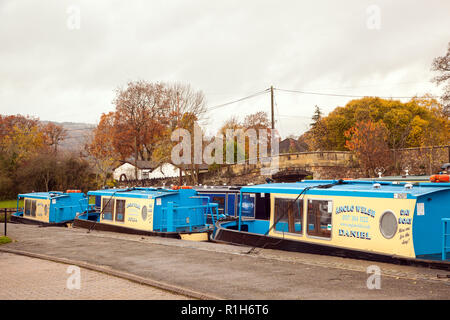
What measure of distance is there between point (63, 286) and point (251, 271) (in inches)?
149

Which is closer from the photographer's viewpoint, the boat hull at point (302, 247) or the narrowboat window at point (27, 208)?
the boat hull at point (302, 247)

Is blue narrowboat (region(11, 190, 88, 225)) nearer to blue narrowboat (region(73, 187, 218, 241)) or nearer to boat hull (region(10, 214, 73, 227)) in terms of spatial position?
boat hull (region(10, 214, 73, 227))

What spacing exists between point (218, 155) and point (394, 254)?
4366 cm

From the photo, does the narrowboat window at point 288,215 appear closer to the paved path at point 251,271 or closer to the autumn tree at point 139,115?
the paved path at point 251,271

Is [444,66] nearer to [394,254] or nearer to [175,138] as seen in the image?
[175,138]

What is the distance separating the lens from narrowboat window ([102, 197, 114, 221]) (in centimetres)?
1906

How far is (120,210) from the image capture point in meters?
18.6

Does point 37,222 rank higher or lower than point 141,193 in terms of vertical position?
lower

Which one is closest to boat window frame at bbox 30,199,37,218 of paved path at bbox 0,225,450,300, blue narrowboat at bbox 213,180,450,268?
paved path at bbox 0,225,450,300

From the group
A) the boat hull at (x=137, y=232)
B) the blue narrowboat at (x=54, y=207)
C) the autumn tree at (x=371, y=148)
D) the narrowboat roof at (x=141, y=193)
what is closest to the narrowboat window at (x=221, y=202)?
the boat hull at (x=137, y=232)

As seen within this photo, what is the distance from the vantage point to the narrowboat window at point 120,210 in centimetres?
1848

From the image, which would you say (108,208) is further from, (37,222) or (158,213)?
(37,222)

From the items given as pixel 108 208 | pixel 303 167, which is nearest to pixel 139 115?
pixel 303 167
